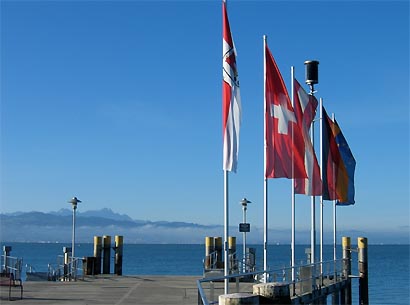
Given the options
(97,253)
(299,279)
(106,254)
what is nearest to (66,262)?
(97,253)

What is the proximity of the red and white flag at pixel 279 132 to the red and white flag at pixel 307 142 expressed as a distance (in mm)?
1394

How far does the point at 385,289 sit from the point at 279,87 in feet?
183

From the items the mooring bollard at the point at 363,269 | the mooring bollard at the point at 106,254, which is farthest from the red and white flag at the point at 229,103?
the mooring bollard at the point at 106,254

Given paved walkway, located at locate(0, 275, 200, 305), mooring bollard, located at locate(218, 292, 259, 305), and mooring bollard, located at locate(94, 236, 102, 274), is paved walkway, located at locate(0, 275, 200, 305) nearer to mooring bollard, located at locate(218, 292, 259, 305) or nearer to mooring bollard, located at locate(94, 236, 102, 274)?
mooring bollard, located at locate(94, 236, 102, 274)

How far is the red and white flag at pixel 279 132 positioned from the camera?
71.5 ft

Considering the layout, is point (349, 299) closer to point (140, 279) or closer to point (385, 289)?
point (140, 279)

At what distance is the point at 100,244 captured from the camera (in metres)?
40.2

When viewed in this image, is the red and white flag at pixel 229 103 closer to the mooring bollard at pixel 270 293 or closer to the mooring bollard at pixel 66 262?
the mooring bollard at pixel 270 293

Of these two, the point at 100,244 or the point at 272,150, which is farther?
the point at 100,244

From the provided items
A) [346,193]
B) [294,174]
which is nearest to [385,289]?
[346,193]

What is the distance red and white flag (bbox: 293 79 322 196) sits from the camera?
2464 centimetres

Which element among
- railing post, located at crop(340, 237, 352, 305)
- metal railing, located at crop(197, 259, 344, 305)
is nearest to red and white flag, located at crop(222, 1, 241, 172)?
metal railing, located at crop(197, 259, 344, 305)

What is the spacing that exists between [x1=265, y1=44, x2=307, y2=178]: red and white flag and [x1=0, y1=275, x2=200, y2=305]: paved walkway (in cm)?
475

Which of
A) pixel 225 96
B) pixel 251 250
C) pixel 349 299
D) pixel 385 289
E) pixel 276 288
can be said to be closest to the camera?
pixel 276 288
